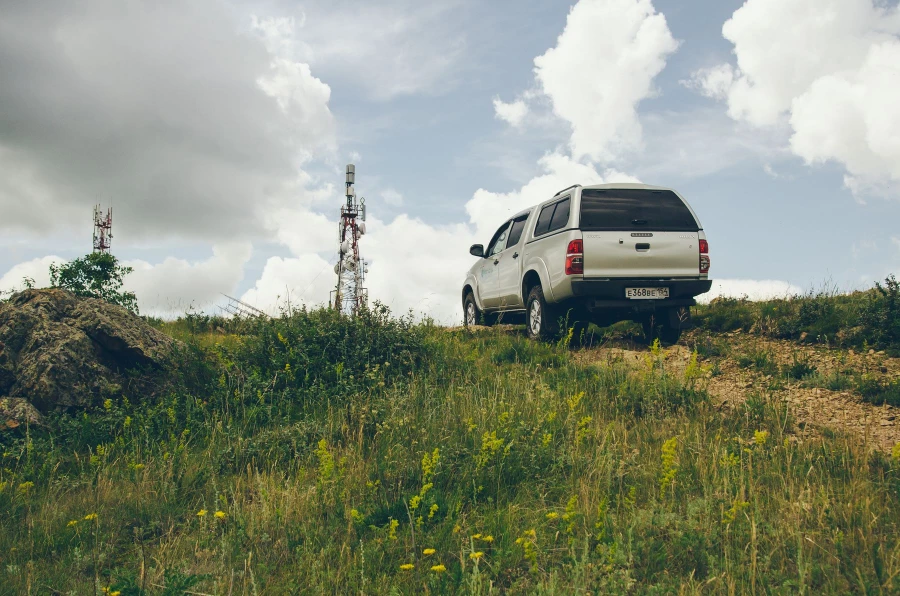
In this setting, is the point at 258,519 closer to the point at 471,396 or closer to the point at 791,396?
the point at 471,396

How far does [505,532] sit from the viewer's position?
12.8ft

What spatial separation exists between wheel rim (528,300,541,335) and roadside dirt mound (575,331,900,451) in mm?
978

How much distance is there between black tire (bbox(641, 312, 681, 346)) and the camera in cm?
1025

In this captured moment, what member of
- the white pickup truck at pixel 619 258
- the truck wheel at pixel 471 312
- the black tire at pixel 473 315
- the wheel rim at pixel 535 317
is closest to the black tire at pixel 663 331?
the white pickup truck at pixel 619 258

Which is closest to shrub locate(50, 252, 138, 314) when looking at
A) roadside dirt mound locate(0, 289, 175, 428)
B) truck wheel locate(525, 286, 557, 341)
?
roadside dirt mound locate(0, 289, 175, 428)

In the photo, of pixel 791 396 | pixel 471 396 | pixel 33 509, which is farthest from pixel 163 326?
pixel 791 396

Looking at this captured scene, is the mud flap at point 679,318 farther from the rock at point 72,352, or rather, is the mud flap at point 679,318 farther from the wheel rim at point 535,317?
the rock at point 72,352

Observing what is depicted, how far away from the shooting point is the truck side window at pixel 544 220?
10.4 m

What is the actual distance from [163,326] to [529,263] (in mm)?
6677

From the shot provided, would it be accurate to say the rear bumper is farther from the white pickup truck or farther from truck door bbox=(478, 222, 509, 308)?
truck door bbox=(478, 222, 509, 308)

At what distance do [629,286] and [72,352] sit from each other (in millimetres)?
7241

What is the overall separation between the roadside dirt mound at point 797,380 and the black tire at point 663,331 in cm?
34

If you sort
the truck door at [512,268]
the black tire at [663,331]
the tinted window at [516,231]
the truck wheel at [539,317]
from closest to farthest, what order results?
the truck wheel at [539,317]
the black tire at [663,331]
the truck door at [512,268]
the tinted window at [516,231]

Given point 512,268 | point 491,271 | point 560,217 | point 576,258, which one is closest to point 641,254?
point 576,258
